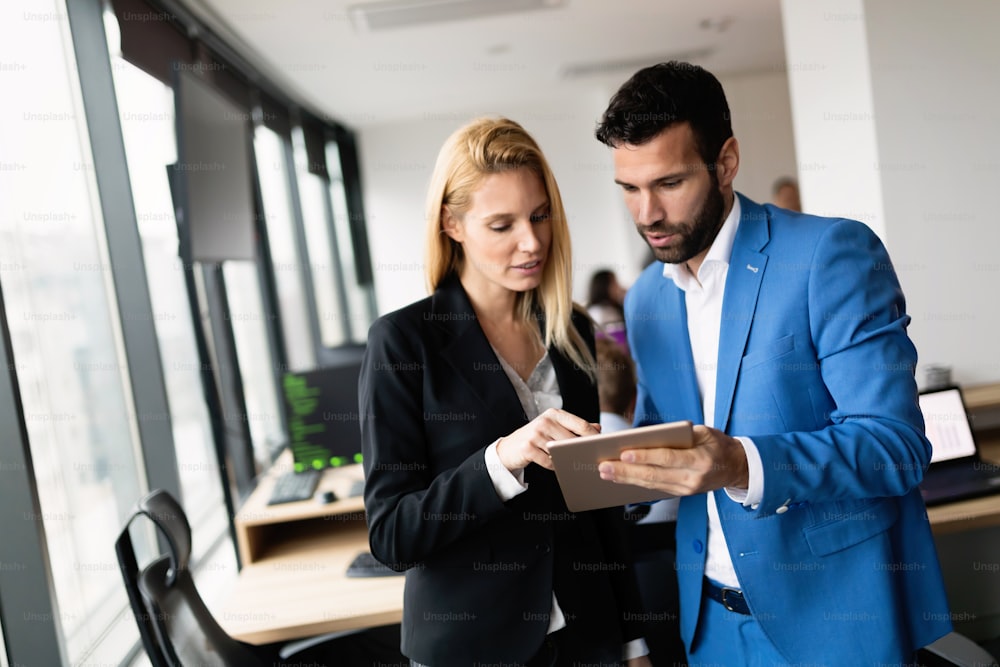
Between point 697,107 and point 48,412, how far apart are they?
6.94 feet

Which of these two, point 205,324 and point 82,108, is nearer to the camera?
point 82,108

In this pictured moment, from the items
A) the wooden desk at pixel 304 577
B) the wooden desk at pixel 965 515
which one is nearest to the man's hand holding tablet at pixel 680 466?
the wooden desk at pixel 304 577

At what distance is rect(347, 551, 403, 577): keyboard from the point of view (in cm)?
255

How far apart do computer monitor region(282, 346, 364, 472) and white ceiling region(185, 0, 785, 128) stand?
6.77 feet

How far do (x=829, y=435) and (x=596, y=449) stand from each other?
409 millimetres

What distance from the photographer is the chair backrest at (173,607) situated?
173 cm

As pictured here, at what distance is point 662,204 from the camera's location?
1537 mm

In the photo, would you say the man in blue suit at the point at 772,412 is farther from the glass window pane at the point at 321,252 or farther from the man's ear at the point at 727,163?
the glass window pane at the point at 321,252

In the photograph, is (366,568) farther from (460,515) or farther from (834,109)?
(834,109)

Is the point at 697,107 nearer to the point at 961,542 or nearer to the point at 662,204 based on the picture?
the point at 662,204

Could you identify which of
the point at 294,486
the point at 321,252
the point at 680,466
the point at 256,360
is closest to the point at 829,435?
the point at 680,466

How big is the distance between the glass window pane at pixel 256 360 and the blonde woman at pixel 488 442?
2946 millimetres

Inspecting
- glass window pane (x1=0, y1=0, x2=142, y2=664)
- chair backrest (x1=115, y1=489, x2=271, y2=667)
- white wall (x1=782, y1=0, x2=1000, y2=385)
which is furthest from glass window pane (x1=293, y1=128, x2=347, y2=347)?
chair backrest (x1=115, y1=489, x2=271, y2=667)

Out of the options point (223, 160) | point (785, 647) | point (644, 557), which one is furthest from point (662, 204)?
point (223, 160)
